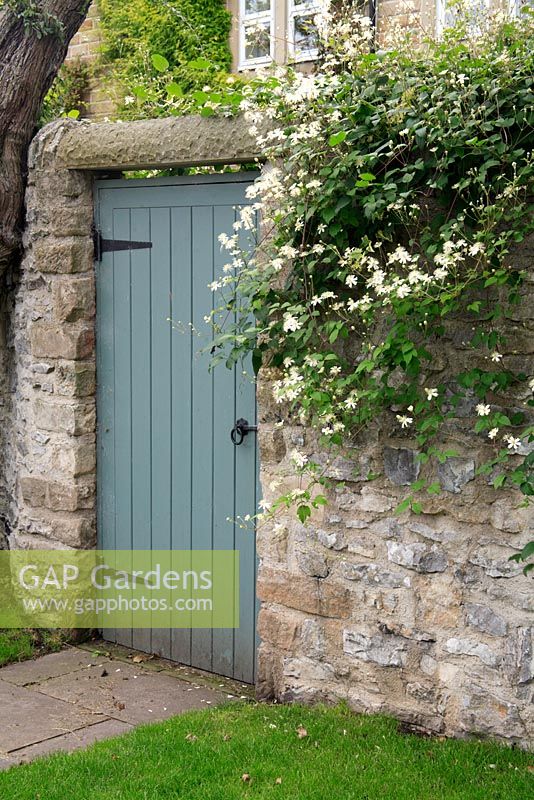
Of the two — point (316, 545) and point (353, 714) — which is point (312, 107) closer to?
point (316, 545)

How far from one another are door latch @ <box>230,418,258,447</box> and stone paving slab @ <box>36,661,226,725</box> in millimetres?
1150

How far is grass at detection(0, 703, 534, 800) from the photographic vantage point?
343 centimetres

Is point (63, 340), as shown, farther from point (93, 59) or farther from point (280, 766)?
point (93, 59)

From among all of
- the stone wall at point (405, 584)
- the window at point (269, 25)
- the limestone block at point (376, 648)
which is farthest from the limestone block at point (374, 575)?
the window at point (269, 25)

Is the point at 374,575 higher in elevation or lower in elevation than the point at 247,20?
lower

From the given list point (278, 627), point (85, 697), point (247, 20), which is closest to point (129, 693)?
point (85, 697)

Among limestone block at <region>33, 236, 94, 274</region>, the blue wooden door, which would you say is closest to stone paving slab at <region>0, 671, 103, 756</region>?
the blue wooden door

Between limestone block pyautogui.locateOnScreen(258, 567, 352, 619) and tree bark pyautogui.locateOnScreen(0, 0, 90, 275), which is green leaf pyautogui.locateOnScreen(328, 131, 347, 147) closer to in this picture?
limestone block pyautogui.locateOnScreen(258, 567, 352, 619)

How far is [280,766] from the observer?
365 centimetres

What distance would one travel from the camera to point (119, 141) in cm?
489

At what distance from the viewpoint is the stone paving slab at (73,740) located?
12.8 ft

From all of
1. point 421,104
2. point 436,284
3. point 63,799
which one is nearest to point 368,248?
point 436,284

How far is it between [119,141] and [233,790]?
2.99 metres

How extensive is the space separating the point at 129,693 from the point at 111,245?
2.19 meters
